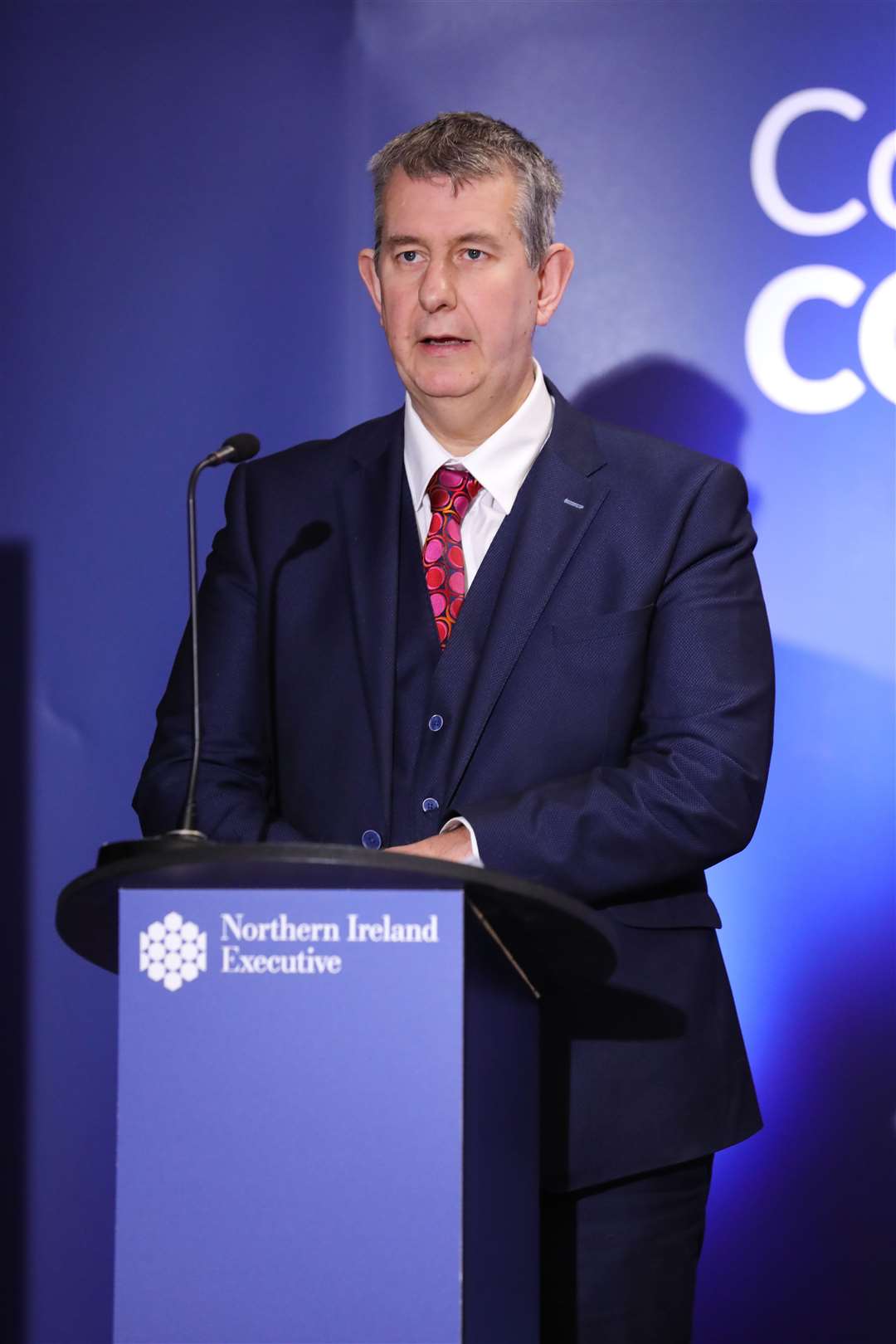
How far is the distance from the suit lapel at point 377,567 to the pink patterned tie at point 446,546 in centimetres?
5

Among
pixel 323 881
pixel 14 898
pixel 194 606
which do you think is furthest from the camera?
pixel 14 898

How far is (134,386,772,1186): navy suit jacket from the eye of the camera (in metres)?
2.00

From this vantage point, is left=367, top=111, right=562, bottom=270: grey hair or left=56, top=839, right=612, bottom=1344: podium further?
left=367, top=111, right=562, bottom=270: grey hair

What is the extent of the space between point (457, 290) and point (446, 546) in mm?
348

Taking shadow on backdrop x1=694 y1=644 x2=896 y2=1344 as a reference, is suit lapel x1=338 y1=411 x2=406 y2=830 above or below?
above

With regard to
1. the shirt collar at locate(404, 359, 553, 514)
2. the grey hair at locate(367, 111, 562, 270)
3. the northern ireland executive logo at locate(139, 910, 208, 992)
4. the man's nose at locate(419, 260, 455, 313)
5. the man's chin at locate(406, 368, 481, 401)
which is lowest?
the northern ireland executive logo at locate(139, 910, 208, 992)

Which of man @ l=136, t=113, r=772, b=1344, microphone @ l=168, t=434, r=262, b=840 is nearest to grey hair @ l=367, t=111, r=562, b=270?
Result: man @ l=136, t=113, r=772, b=1344

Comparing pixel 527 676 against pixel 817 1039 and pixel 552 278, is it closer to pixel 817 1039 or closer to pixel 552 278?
pixel 552 278

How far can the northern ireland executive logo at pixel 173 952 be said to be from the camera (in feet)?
4.65

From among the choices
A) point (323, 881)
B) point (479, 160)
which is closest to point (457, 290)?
point (479, 160)

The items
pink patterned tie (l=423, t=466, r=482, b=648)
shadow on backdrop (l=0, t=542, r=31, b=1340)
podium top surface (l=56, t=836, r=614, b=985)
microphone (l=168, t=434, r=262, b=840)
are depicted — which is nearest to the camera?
podium top surface (l=56, t=836, r=614, b=985)

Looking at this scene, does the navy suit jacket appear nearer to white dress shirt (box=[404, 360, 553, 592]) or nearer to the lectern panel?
white dress shirt (box=[404, 360, 553, 592])

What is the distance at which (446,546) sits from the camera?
226cm

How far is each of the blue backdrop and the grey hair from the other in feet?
2.78
